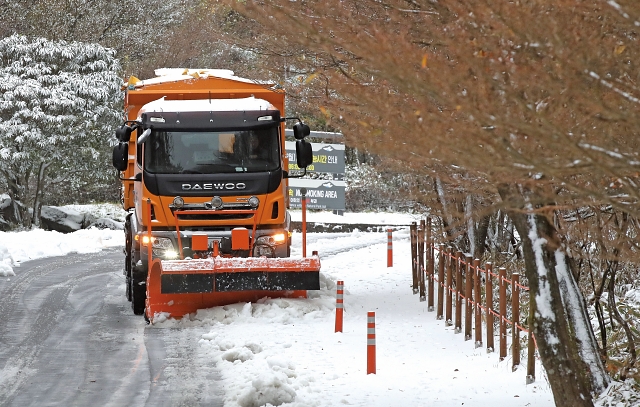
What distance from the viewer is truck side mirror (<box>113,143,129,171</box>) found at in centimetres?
1370

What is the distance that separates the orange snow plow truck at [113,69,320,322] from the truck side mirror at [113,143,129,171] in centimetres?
1

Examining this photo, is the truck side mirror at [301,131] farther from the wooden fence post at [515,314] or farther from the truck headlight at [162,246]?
the wooden fence post at [515,314]

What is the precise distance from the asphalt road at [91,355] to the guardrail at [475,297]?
10.1 ft

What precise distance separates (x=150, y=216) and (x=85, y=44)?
22213mm

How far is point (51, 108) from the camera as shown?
108ft

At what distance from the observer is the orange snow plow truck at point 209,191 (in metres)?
13.4

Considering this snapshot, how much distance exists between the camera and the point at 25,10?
3725 cm

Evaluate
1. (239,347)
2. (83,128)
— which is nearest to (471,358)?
(239,347)

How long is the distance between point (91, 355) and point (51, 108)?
77.0 ft

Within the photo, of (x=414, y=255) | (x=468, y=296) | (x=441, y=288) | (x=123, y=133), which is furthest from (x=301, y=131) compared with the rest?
(x=414, y=255)

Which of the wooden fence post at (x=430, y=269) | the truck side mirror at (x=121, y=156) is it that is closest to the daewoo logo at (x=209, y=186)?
the truck side mirror at (x=121, y=156)

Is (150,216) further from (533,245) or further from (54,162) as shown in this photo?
(54,162)

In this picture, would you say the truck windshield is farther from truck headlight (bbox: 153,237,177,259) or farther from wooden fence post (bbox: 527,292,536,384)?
wooden fence post (bbox: 527,292,536,384)

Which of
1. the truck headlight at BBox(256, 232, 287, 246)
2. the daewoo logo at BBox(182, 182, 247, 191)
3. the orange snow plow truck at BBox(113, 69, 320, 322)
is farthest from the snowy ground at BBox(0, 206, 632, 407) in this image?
the daewoo logo at BBox(182, 182, 247, 191)
